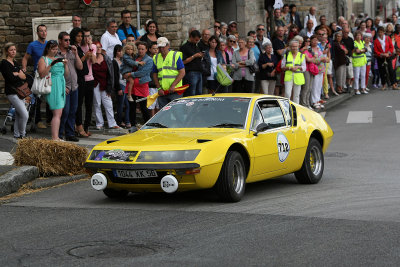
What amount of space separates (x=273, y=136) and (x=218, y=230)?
2991mm

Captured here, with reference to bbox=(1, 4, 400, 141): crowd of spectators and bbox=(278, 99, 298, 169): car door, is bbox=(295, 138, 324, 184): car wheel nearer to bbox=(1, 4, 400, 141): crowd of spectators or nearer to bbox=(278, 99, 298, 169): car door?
bbox=(278, 99, 298, 169): car door


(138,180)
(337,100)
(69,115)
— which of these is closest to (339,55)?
(337,100)

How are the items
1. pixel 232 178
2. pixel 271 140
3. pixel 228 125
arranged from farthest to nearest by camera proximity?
pixel 271 140
pixel 228 125
pixel 232 178

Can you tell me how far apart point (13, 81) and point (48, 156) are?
3.96 meters

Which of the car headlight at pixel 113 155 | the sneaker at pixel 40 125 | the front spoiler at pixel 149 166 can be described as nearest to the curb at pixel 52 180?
the car headlight at pixel 113 155

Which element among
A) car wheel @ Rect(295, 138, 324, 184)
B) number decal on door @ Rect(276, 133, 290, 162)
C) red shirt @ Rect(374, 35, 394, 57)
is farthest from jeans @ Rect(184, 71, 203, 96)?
red shirt @ Rect(374, 35, 394, 57)

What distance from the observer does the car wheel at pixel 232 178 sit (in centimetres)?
998

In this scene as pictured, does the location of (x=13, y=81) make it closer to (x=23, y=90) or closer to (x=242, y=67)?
(x=23, y=90)

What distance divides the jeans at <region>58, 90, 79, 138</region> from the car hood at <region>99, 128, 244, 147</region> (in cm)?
577

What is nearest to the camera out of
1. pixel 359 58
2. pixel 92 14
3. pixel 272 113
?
pixel 272 113

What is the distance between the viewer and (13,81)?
1623cm

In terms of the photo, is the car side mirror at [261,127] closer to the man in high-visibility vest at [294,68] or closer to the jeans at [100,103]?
the jeans at [100,103]

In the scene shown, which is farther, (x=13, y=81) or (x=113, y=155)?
(x=13, y=81)

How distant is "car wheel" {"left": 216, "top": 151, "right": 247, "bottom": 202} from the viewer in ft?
32.7
